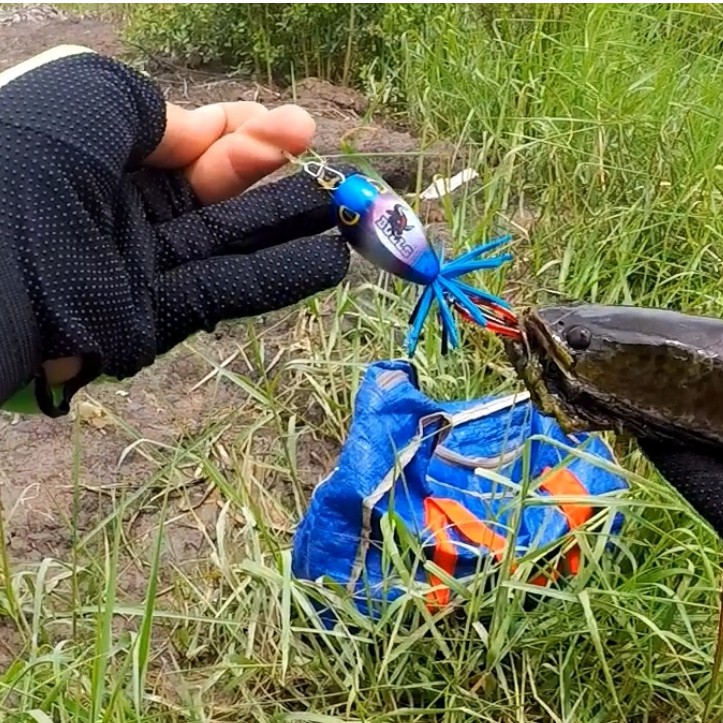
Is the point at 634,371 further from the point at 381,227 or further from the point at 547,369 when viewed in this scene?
the point at 381,227

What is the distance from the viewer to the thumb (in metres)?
1.15

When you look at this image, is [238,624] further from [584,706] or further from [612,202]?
[612,202]

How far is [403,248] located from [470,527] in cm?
72

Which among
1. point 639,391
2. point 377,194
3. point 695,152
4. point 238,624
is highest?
point 377,194

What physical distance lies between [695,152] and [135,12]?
179 centimetres

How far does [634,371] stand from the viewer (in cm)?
108

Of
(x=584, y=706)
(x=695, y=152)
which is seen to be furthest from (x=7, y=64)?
(x=584, y=706)

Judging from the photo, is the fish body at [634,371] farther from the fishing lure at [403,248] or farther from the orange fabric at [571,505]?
the orange fabric at [571,505]

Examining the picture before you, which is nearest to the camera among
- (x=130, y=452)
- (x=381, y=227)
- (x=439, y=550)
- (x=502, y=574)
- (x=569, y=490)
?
(x=381, y=227)

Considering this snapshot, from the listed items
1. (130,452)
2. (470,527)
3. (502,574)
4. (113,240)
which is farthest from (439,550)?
(113,240)

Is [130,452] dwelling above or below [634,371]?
below

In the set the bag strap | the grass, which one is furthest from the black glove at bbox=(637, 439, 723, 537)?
the bag strap

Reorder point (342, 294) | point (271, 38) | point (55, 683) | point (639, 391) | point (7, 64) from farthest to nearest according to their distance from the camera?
point (7, 64), point (271, 38), point (342, 294), point (55, 683), point (639, 391)

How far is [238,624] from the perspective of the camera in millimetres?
1531
